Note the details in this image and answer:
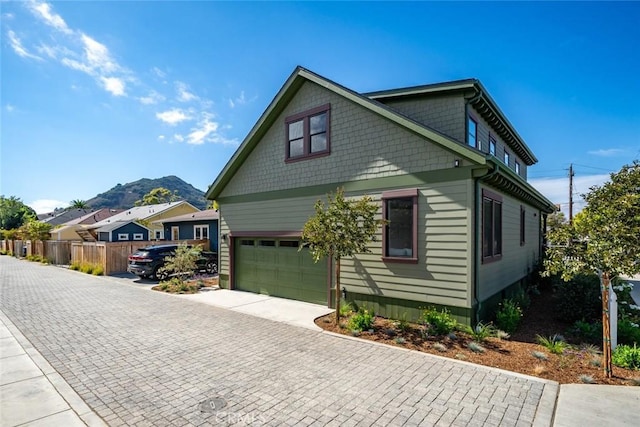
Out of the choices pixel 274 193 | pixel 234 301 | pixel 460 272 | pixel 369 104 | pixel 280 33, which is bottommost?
pixel 234 301

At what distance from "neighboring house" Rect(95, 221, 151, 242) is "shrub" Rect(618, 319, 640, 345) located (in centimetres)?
3527

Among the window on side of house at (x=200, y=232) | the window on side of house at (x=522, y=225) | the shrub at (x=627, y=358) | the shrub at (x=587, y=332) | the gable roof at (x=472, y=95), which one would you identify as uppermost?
the gable roof at (x=472, y=95)

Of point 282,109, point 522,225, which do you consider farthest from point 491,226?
point 282,109

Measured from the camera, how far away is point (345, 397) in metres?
4.62

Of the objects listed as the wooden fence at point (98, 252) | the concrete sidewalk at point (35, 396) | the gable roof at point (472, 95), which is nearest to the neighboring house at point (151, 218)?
the wooden fence at point (98, 252)

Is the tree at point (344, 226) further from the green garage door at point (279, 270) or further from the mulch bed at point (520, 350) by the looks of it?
the green garage door at point (279, 270)

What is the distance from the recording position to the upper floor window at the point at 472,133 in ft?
31.9

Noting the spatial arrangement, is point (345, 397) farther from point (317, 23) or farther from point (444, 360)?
point (317, 23)

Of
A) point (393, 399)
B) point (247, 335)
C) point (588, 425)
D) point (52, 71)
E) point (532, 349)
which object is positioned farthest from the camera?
point (52, 71)

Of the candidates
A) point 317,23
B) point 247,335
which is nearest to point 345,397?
point 247,335

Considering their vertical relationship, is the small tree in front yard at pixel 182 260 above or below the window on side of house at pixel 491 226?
below

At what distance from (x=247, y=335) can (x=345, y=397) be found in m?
3.65

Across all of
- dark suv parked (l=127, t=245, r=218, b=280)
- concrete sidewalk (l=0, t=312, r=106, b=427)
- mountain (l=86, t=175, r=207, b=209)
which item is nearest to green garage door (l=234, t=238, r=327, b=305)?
dark suv parked (l=127, t=245, r=218, b=280)

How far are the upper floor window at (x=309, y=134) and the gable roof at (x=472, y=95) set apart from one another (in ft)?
6.74
